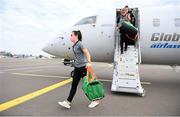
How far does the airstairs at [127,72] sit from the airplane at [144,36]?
370 millimetres

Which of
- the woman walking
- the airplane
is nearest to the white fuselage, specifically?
the airplane

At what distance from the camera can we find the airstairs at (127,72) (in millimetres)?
7816

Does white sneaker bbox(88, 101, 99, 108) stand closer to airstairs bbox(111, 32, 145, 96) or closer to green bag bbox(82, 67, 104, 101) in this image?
green bag bbox(82, 67, 104, 101)

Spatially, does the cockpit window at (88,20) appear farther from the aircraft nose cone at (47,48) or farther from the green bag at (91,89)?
the green bag at (91,89)

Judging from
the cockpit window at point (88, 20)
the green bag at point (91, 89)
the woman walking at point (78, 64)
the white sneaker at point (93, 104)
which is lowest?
the white sneaker at point (93, 104)

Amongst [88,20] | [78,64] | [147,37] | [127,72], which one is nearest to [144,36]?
[147,37]

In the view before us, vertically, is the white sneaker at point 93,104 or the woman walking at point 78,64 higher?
the woman walking at point 78,64

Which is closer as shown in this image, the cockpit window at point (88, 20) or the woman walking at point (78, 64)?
the woman walking at point (78, 64)

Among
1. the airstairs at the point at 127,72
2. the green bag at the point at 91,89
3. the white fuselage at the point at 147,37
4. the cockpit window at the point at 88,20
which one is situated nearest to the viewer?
the green bag at the point at 91,89

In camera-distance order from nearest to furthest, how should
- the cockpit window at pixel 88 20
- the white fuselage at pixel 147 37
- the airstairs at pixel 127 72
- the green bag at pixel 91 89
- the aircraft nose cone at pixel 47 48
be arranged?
the green bag at pixel 91 89 < the airstairs at pixel 127 72 < the white fuselage at pixel 147 37 < the cockpit window at pixel 88 20 < the aircraft nose cone at pixel 47 48

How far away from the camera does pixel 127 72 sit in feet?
26.6

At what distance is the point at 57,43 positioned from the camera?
1061 cm

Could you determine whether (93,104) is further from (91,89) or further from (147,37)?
(147,37)

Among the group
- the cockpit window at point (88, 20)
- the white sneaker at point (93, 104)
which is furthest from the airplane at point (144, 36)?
the white sneaker at point (93, 104)
